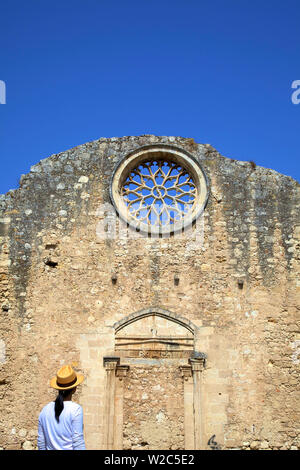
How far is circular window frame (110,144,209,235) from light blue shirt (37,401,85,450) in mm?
6456

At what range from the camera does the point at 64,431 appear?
4.59m

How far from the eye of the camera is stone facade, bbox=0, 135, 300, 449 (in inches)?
379

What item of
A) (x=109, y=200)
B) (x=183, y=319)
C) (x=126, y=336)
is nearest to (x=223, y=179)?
(x=109, y=200)

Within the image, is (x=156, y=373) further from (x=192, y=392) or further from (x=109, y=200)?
(x=109, y=200)

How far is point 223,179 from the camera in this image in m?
11.2

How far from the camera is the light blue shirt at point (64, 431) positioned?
455cm

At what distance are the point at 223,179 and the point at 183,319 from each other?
3213 millimetres

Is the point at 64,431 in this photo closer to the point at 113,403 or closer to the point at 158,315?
the point at 113,403

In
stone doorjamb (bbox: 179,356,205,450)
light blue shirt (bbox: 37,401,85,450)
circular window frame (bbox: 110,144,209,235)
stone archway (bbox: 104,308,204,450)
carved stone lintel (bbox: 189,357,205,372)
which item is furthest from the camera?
circular window frame (bbox: 110,144,209,235)

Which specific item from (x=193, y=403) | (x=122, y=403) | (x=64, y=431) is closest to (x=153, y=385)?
(x=122, y=403)

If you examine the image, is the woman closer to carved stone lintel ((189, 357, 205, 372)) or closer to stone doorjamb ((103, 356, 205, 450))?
stone doorjamb ((103, 356, 205, 450))

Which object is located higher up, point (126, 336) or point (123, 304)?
point (123, 304)

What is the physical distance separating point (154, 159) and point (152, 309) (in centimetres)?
348

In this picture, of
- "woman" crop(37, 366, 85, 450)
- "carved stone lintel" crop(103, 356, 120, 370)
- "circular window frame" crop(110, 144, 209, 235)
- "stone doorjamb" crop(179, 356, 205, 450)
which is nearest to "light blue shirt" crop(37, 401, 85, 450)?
"woman" crop(37, 366, 85, 450)
